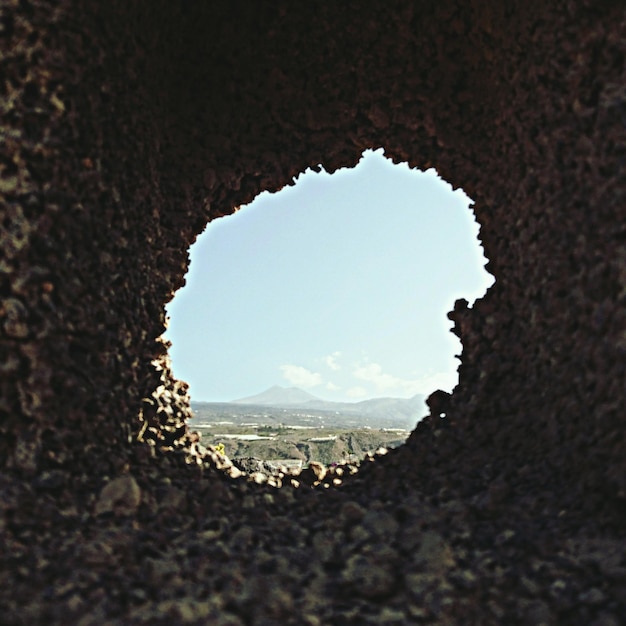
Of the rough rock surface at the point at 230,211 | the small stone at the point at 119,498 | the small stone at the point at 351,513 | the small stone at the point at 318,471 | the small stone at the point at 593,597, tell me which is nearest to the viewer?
the small stone at the point at 593,597

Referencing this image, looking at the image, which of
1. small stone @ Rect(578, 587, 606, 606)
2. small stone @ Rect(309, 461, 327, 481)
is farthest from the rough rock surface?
small stone @ Rect(309, 461, 327, 481)

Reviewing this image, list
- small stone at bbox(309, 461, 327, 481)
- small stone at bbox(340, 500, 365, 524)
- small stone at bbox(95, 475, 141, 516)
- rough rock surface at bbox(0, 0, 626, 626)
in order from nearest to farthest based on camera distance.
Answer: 1. rough rock surface at bbox(0, 0, 626, 626)
2. small stone at bbox(95, 475, 141, 516)
3. small stone at bbox(340, 500, 365, 524)
4. small stone at bbox(309, 461, 327, 481)

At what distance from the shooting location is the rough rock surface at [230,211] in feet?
7.77

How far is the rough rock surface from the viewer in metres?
2.37

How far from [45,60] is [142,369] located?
2.14 m

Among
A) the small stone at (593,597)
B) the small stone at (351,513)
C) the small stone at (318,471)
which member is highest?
the small stone at (351,513)

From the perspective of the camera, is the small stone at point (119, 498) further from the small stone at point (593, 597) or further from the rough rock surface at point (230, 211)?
the small stone at point (593, 597)

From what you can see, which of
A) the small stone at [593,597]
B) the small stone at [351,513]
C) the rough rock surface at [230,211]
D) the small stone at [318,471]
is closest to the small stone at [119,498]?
the rough rock surface at [230,211]

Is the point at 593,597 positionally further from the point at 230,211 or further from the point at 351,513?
the point at 230,211

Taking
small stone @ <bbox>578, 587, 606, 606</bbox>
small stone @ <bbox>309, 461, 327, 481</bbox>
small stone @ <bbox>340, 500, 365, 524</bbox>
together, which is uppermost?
small stone @ <bbox>340, 500, 365, 524</bbox>

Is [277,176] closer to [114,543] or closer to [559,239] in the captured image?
[559,239]

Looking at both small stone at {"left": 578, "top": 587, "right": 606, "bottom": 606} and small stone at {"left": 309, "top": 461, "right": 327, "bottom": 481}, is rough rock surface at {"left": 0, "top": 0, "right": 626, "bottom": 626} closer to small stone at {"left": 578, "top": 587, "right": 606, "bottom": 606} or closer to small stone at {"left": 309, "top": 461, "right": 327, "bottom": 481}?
small stone at {"left": 578, "top": 587, "right": 606, "bottom": 606}

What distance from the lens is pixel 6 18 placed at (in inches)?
124

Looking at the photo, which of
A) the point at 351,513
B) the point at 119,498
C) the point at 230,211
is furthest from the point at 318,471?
the point at 230,211
